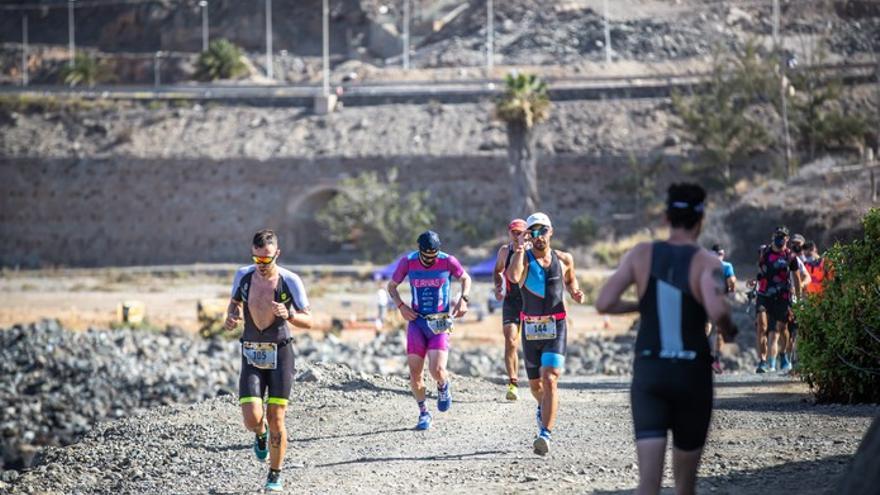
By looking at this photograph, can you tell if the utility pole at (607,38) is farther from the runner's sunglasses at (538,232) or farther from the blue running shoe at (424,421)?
the runner's sunglasses at (538,232)

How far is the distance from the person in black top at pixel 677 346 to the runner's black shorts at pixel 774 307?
39.5ft

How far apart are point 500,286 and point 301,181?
160 feet

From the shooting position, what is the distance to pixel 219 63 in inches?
3177

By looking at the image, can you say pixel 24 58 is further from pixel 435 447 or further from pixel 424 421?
pixel 435 447

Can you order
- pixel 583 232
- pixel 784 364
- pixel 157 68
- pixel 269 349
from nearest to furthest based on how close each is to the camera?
1. pixel 269 349
2. pixel 784 364
3. pixel 583 232
4. pixel 157 68

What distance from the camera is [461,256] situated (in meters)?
58.4

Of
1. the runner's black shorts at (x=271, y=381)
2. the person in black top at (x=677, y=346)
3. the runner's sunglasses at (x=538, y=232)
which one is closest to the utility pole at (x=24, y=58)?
the runner's sunglasses at (x=538, y=232)

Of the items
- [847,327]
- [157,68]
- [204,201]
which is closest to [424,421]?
[847,327]

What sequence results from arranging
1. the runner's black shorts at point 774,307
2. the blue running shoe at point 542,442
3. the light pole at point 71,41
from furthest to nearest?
the light pole at point 71,41, the runner's black shorts at point 774,307, the blue running shoe at point 542,442

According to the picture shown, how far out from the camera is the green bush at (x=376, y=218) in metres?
59.0

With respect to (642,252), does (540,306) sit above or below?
below

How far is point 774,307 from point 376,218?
126 ft

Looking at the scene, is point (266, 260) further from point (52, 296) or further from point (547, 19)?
point (547, 19)

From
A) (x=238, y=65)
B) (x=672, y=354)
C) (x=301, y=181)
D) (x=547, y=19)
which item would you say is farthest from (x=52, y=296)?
(x=672, y=354)
